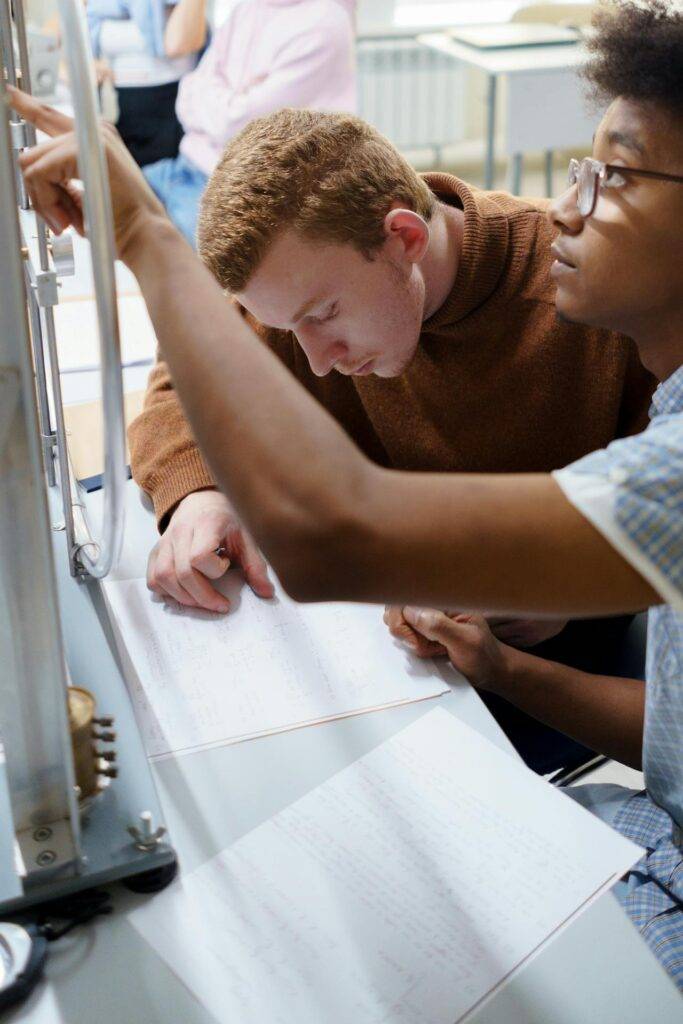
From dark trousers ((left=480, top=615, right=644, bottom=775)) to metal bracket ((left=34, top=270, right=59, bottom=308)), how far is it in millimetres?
744

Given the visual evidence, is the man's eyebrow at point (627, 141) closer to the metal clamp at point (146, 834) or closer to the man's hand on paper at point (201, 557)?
the man's hand on paper at point (201, 557)

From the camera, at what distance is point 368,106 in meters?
5.07

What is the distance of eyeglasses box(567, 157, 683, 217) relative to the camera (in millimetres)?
925

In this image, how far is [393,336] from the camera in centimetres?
132

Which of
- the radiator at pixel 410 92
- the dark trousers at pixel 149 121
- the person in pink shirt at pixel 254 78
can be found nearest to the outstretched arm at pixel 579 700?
the person in pink shirt at pixel 254 78

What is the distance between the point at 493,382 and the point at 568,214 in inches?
16.5

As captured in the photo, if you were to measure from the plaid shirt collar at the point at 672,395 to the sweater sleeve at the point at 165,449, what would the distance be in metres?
0.58

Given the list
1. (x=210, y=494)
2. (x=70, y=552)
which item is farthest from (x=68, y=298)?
(x=70, y=552)

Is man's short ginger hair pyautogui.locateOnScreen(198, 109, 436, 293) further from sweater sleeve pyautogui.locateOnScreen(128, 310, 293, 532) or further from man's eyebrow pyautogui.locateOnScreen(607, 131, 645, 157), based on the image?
man's eyebrow pyautogui.locateOnScreen(607, 131, 645, 157)

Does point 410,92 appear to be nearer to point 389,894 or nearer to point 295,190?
point 295,190

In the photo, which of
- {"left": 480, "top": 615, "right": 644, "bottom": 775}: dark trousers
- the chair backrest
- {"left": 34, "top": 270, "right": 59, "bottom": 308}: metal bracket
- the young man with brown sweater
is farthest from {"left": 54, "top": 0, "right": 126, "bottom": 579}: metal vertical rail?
the chair backrest

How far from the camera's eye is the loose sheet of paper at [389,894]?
0.76 metres

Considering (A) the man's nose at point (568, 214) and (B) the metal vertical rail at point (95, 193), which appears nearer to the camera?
(B) the metal vertical rail at point (95, 193)

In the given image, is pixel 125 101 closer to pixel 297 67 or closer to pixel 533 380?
pixel 297 67
